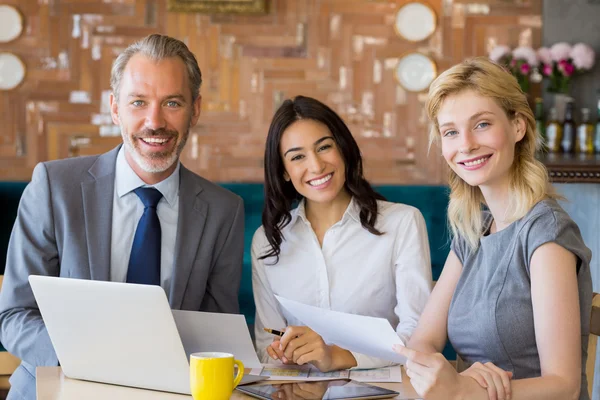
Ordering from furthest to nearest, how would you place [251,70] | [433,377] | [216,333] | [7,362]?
[251,70] → [7,362] → [216,333] → [433,377]

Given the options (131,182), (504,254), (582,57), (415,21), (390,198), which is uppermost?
(415,21)

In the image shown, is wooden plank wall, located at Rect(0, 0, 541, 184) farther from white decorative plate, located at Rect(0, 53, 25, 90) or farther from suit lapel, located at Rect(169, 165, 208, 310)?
suit lapel, located at Rect(169, 165, 208, 310)

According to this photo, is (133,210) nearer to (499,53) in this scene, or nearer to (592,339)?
(592,339)

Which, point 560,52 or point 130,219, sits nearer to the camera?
point 130,219

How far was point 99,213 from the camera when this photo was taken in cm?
202

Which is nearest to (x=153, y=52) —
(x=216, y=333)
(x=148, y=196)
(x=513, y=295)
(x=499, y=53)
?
(x=148, y=196)

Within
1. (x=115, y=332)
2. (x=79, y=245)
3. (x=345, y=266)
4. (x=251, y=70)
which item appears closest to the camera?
(x=115, y=332)

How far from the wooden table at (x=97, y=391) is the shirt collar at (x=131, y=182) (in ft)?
2.07

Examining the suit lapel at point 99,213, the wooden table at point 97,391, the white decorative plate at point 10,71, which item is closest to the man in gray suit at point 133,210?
the suit lapel at point 99,213

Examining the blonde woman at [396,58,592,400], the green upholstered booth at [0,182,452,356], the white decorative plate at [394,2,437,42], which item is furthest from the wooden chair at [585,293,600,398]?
the white decorative plate at [394,2,437,42]

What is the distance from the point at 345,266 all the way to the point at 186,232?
482 mm

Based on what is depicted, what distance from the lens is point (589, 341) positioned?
5.68ft

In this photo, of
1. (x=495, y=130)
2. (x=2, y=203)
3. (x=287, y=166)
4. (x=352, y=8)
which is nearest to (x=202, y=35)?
(x=352, y=8)

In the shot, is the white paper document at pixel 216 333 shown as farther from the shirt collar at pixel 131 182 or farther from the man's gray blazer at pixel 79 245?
the shirt collar at pixel 131 182
